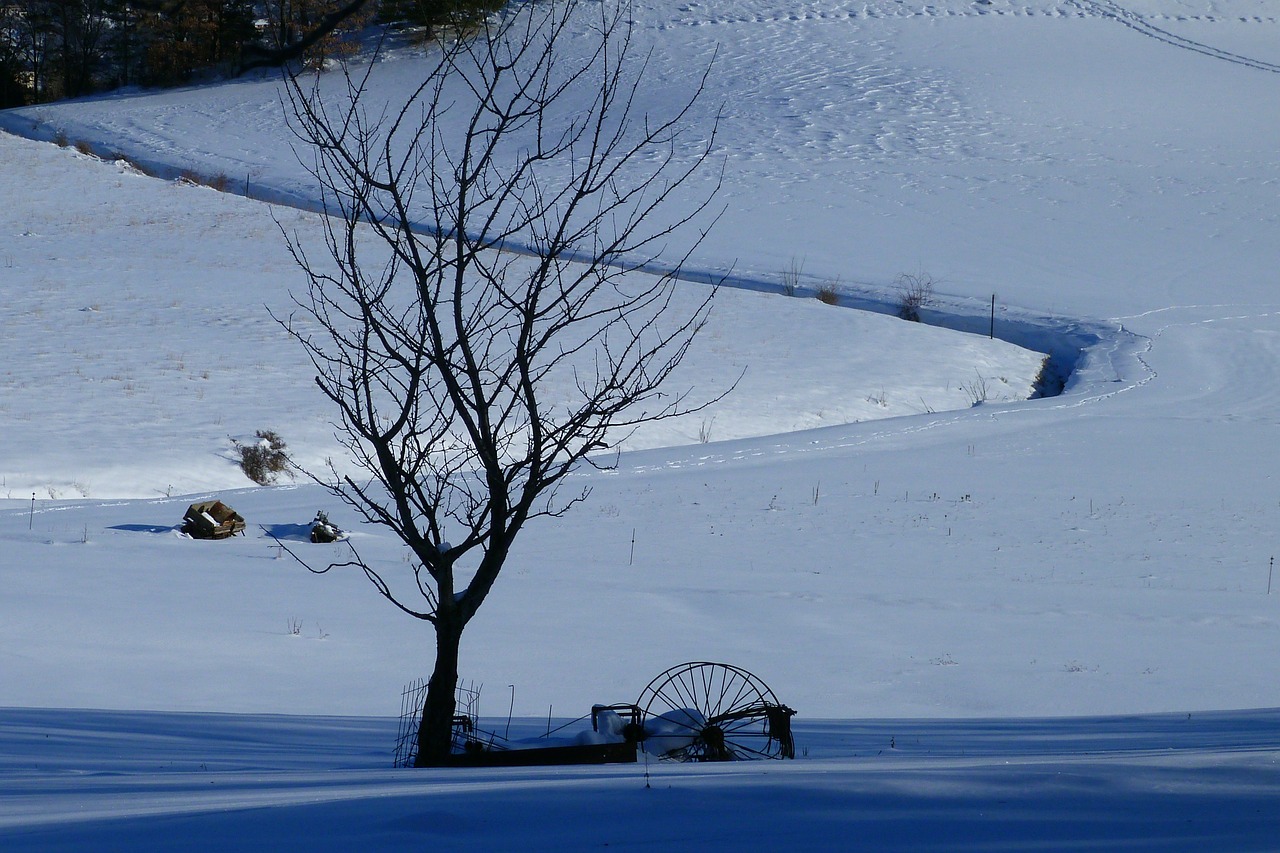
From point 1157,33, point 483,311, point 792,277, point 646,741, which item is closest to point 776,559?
point 483,311

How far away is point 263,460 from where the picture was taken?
44.7ft

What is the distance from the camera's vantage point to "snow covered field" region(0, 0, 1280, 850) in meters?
3.16

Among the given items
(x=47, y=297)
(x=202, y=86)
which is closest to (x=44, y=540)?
(x=47, y=297)

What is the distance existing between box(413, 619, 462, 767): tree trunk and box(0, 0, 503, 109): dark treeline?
4764cm

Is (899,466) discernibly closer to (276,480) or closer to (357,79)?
(276,480)

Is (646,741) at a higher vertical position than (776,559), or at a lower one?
lower

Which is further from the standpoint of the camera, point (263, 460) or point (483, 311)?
point (263, 460)

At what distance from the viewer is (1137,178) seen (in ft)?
115

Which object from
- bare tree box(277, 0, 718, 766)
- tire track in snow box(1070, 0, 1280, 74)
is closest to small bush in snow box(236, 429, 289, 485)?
bare tree box(277, 0, 718, 766)

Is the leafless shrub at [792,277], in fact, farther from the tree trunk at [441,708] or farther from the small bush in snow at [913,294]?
the tree trunk at [441,708]

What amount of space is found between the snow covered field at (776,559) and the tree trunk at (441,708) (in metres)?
0.31

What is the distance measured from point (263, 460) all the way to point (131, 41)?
160 ft

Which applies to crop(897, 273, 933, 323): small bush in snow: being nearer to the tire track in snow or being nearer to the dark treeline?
the tire track in snow

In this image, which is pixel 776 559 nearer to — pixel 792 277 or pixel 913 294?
pixel 913 294
